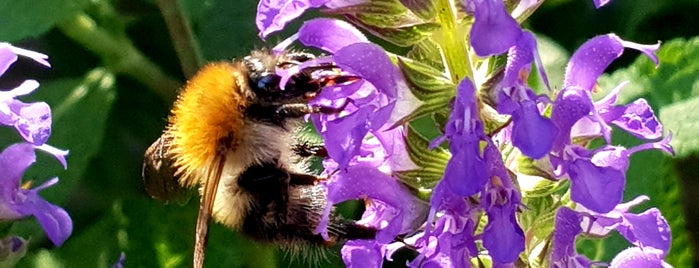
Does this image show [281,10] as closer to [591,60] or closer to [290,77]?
[290,77]

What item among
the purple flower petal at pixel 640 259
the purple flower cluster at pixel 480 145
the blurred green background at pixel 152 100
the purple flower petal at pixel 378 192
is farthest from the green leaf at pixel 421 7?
the blurred green background at pixel 152 100

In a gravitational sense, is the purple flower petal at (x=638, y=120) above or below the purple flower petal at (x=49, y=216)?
above

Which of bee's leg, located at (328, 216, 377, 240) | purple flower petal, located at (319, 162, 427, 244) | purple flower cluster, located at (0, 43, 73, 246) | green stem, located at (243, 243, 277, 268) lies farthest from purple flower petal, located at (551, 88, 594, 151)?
green stem, located at (243, 243, 277, 268)

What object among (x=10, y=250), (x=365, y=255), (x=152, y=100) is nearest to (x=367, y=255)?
(x=365, y=255)

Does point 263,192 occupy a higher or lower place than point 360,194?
lower

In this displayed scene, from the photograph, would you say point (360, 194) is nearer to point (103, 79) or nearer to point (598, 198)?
point (598, 198)

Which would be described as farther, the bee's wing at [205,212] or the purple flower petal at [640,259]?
the bee's wing at [205,212]

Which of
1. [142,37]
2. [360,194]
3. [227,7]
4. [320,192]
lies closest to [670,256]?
[320,192]

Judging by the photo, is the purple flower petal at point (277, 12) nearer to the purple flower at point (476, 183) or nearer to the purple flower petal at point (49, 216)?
the purple flower at point (476, 183)
